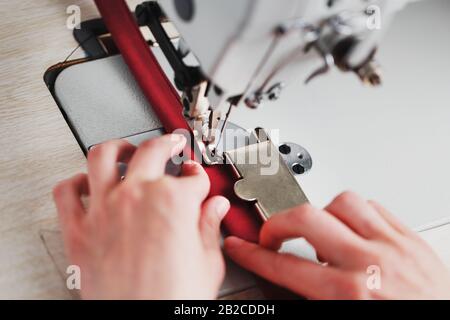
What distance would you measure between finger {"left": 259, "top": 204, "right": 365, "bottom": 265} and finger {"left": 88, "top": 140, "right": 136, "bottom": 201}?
0.24 metres

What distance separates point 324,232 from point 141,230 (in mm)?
241

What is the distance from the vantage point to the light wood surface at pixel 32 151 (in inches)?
32.4

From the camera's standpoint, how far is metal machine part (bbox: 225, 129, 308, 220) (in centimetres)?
88

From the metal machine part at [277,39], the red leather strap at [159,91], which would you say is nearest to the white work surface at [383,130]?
the red leather strap at [159,91]

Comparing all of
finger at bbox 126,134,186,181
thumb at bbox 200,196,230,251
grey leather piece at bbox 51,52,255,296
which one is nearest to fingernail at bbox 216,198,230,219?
thumb at bbox 200,196,230,251

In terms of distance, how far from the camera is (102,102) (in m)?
1.01

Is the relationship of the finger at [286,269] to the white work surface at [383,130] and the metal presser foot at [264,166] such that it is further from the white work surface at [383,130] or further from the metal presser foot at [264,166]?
the white work surface at [383,130]

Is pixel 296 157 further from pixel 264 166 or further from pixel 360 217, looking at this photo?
pixel 360 217

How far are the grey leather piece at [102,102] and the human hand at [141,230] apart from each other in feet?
0.57

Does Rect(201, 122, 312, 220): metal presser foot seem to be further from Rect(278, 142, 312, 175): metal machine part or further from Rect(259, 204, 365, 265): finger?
Rect(259, 204, 365, 265): finger

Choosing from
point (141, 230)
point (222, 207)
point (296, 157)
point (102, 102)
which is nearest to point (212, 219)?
point (222, 207)

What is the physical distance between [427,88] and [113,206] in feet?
2.47

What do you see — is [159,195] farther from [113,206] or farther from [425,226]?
[425,226]
